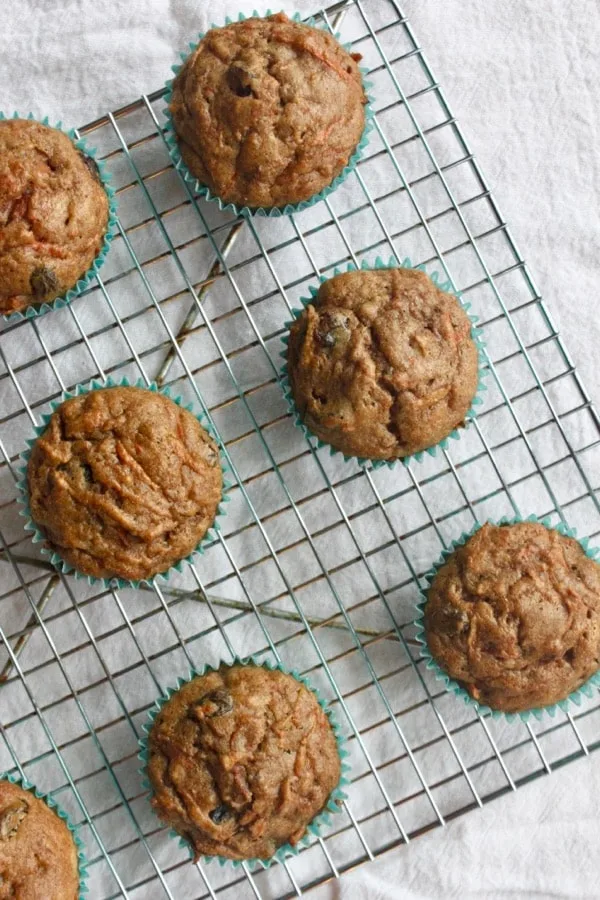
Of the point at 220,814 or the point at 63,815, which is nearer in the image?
the point at 220,814

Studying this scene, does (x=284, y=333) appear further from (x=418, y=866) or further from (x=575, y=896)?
(x=575, y=896)

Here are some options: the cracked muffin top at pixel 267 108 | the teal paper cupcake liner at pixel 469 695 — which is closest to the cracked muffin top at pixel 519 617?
the teal paper cupcake liner at pixel 469 695

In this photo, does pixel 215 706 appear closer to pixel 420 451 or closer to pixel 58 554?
pixel 58 554

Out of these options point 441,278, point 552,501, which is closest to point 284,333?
point 441,278

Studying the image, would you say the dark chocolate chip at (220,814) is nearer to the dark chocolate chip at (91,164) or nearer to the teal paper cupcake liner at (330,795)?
the teal paper cupcake liner at (330,795)

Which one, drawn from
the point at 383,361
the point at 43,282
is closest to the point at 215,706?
the point at 383,361

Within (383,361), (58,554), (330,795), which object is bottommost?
(330,795)

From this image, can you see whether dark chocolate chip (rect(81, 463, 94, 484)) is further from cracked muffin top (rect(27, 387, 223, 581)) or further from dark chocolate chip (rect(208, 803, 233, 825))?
dark chocolate chip (rect(208, 803, 233, 825))
